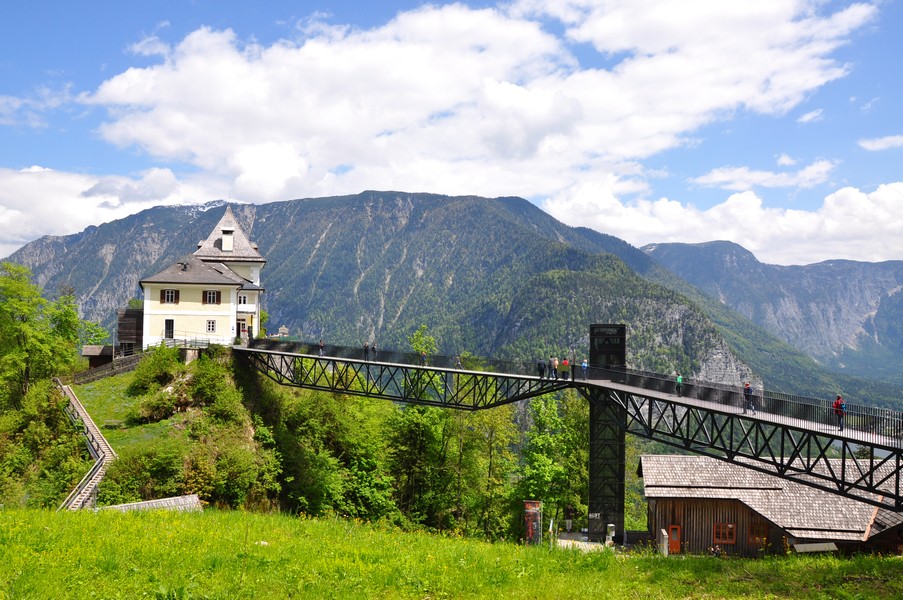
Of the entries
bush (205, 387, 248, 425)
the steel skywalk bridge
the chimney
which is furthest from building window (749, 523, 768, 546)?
the chimney

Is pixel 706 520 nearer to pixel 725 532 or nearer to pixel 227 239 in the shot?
pixel 725 532

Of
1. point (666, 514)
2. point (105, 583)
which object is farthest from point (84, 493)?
point (666, 514)

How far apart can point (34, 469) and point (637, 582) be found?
31985 millimetres

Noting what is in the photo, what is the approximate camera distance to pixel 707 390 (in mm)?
25703

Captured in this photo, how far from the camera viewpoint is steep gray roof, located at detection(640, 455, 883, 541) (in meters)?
31.0

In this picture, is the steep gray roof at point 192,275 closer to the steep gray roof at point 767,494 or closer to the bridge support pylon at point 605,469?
the bridge support pylon at point 605,469

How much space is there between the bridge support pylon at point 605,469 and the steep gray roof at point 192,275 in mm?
28006

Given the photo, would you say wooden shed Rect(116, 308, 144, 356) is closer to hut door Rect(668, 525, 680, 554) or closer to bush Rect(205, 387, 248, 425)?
bush Rect(205, 387, 248, 425)

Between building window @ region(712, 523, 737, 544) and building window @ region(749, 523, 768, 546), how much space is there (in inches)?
33.5

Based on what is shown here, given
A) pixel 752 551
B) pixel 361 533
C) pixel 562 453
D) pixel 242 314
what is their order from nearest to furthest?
1. pixel 361 533
2. pixel 752 551
3. pixel 562 453
4. pixel 242 314

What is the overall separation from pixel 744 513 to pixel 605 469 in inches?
392

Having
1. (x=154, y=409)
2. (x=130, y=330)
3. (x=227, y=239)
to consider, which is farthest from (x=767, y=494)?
(x=227, y=239)

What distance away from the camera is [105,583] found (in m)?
11.1

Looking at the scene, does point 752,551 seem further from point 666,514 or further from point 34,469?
point 34,469
